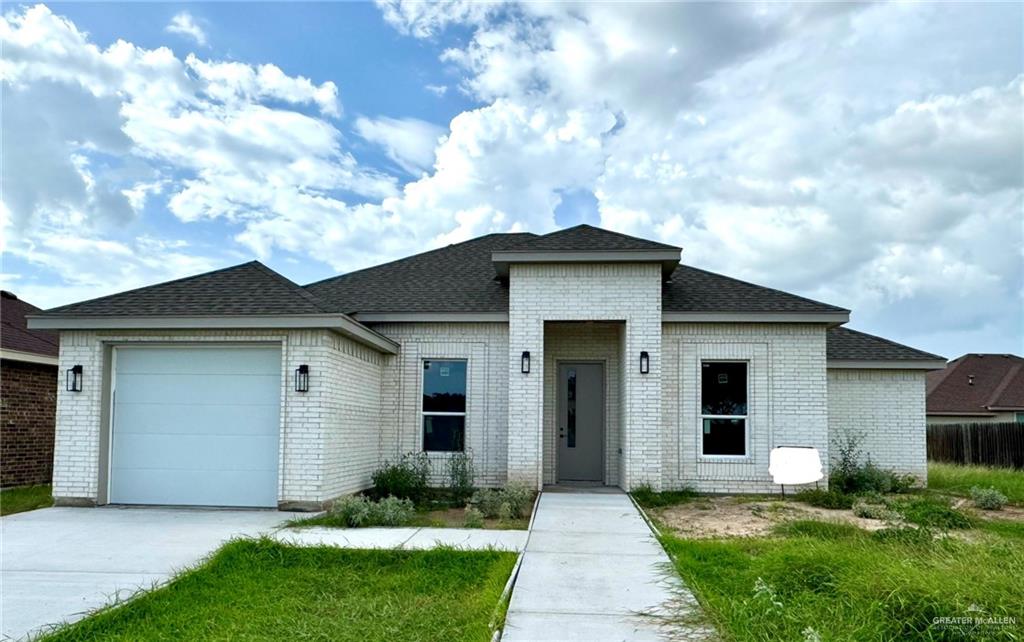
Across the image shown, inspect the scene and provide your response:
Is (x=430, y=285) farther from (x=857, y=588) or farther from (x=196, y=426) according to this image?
(x=857, y=588)

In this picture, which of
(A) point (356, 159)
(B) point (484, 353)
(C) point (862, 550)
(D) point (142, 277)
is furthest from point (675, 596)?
(D) point (142, 277)

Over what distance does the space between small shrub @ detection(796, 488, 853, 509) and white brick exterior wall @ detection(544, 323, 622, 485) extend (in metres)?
3.43

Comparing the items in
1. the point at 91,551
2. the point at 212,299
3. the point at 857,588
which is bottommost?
the point at 91,551

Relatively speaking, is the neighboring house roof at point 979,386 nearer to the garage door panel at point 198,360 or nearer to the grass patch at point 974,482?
the grass patch at point 974,482

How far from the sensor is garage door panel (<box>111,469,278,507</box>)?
1046 centimetres

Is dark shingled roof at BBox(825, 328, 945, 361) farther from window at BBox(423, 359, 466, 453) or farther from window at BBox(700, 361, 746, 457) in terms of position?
window at BBox(423, 359, 466, 453)

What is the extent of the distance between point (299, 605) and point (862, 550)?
4906 mm

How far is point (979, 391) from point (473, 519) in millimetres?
27734

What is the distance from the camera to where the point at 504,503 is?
398 inches

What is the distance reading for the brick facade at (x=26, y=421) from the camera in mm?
13008

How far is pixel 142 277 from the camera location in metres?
16.1

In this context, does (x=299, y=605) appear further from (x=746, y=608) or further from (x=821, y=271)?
(x=821, y=271)

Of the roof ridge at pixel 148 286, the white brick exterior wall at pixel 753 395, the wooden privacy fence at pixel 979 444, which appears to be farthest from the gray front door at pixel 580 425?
the wooden privacy fence at pixel 979 444

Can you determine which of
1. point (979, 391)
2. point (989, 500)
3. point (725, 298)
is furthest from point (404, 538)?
point (979, 391)
